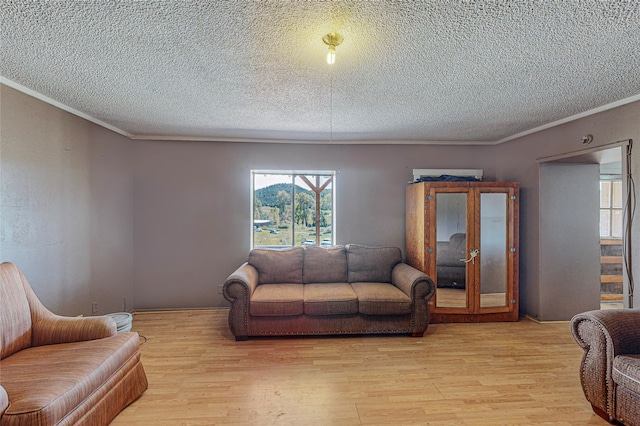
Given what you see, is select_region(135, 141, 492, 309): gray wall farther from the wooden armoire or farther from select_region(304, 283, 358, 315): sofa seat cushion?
select_region(304, 283, 358, 315): sofa seat cushion

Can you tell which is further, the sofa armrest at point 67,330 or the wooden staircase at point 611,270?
the wooden staircase at point 611,270

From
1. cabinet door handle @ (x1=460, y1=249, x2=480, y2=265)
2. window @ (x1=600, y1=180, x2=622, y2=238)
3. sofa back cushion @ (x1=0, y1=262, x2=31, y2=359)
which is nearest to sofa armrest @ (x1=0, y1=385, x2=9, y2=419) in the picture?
sofa back cushion @ (x1=0, y1=262, x2=31, y2=359)

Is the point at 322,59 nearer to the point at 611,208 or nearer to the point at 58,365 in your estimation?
the point at 58,365

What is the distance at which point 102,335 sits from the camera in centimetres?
204

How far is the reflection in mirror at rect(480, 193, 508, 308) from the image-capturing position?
351 cm

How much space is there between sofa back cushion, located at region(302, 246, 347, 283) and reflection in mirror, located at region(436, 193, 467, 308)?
1182 millimetres

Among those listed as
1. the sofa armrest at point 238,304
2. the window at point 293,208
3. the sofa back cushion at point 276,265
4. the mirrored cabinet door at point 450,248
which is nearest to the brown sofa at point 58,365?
the sofa armrest at point 238,304

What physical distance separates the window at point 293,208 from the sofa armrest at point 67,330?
7.24 feet

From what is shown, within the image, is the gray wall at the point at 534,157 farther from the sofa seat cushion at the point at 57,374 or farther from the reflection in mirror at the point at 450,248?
the sofa seat cushion at the point at 57,374

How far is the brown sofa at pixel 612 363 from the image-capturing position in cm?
169

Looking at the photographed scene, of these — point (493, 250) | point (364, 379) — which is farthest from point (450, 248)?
point (364, 379)

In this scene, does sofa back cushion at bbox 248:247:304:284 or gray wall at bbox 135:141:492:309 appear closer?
sofa back cushion at bbox 248:247:304:284

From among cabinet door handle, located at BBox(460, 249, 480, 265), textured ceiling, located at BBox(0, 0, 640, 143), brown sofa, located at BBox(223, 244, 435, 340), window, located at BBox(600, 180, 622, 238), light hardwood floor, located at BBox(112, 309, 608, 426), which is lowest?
light hardwood floor, located at BBox(112, 309, 608, 426)

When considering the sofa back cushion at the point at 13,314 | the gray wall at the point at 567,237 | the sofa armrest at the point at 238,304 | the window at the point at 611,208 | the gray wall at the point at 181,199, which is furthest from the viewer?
the window at the point at 611,208
